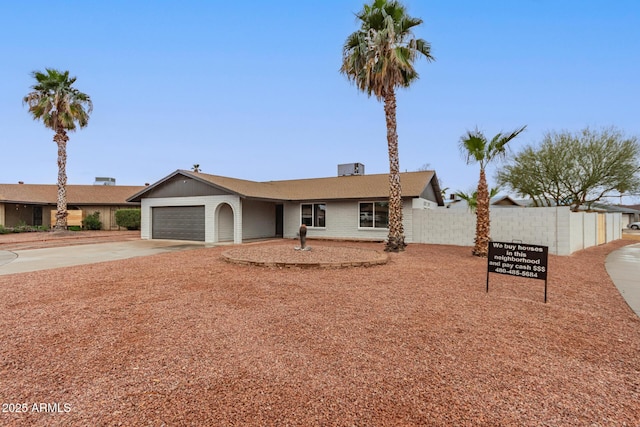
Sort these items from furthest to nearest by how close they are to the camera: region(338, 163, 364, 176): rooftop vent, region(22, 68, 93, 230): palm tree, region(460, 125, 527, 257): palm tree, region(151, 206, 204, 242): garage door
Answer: region(338, 163, 364, 176): rooftop vent < region(22, 68, 93, 230): palm tree < region(151, 206, 204, 242): garage door < region(460, 125, 527, 257): palm tree

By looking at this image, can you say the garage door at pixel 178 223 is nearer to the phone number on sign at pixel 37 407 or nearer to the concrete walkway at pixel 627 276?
the phone number on sign at pixel 37 407

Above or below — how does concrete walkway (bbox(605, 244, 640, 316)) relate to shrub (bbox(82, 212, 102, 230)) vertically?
below

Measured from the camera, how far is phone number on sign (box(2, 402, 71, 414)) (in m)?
2.57

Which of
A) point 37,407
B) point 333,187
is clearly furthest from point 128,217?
point 37,407

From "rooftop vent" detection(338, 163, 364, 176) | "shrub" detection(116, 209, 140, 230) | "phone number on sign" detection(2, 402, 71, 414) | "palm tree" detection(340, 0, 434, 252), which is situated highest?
"palm tree" detection(340, 0, 434, 252)

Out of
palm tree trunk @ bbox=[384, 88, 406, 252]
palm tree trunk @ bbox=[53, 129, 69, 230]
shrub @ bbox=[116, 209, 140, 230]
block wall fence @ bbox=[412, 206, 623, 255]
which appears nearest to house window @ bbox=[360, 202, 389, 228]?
block wall fence @ bbox=[412, 206, 623, 255]

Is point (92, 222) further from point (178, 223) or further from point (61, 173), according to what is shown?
point (178, 223)

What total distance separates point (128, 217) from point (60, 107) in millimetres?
9313

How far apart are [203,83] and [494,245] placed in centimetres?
2061

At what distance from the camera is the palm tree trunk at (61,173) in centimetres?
2134

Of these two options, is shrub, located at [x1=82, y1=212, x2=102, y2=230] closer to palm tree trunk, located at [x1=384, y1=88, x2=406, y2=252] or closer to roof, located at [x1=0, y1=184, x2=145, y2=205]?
roof, located at [x1=0, y1=184, x2=145, y2=205]

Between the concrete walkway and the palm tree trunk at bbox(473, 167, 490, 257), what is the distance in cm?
360

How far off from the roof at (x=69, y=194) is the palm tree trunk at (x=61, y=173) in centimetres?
398

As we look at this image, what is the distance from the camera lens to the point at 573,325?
465 cm
